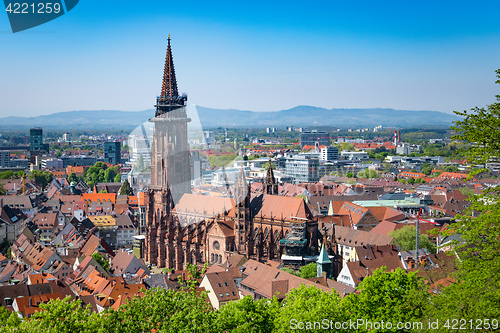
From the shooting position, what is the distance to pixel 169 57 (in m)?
69.2

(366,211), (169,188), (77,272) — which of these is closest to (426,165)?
(366,211)

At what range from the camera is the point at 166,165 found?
6900cm

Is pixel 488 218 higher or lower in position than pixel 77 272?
higher

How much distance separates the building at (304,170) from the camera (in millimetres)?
150750

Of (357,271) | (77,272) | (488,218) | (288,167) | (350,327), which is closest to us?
(488,218)

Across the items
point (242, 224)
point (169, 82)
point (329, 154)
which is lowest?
point (329, 154)

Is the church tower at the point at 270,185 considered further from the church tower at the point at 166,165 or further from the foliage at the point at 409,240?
the foliage at the point at 409,240

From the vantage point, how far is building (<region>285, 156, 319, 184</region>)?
495 feet

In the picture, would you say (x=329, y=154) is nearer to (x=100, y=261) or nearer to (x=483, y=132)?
(x=100, y=261)

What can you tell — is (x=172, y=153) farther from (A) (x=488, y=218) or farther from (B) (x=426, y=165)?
(B) (x=426, y=165)

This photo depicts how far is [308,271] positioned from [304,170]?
102 m

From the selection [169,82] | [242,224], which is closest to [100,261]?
[242,224]

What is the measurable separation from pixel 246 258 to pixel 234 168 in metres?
10.7

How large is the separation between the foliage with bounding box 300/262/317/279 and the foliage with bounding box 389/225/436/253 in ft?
43.5
